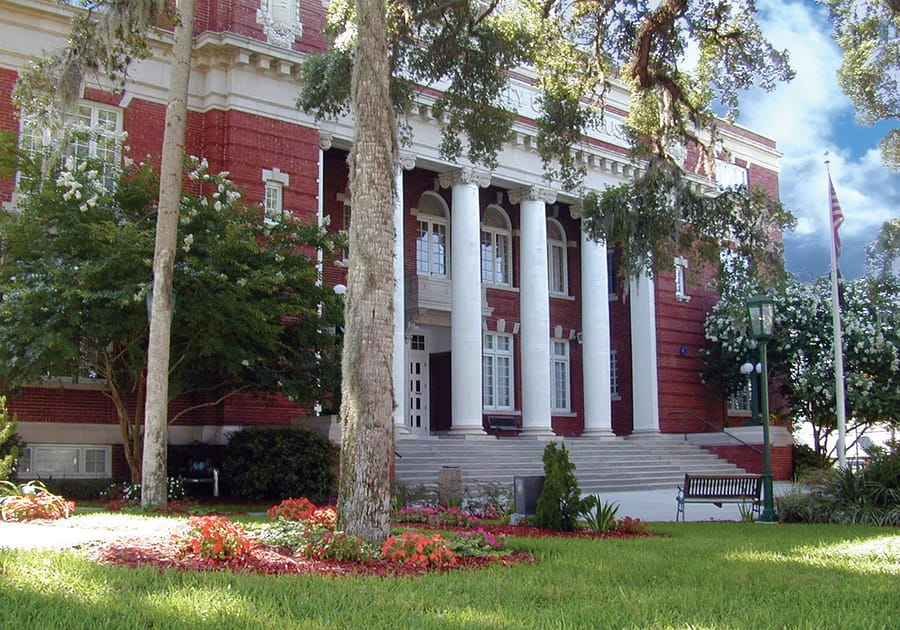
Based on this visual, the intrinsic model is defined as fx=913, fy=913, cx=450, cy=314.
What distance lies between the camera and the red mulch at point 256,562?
7629 millimetres

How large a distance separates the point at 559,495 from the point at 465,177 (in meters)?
15.8

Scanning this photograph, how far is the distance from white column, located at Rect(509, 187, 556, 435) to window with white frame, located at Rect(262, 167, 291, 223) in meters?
8.57

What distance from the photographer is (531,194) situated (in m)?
28.5

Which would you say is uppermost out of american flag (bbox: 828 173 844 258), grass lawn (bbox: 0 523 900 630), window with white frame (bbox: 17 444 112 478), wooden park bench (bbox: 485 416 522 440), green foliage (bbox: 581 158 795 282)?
american flag (bbox: 828 173 844 258)

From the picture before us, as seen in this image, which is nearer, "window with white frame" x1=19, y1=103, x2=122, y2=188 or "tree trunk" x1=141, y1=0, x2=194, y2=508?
"tree trunk" x1=141, y1=0, x2=194, y2=508

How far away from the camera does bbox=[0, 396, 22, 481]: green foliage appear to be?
15.3 metres

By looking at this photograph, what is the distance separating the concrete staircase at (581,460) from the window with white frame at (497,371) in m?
3.58

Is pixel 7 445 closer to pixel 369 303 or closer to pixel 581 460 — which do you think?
pixel 369 303

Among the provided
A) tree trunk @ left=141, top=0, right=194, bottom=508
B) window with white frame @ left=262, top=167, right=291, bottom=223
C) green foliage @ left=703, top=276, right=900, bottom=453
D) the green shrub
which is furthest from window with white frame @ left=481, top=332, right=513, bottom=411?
tree trunk @ left=141, top=0, right=194, bottom=508

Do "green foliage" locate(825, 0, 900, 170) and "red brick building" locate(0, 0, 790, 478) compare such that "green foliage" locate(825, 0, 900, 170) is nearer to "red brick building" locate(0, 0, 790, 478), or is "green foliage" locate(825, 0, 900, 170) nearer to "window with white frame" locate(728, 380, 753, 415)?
"red brick building" locate(0, 0, 790, 478)

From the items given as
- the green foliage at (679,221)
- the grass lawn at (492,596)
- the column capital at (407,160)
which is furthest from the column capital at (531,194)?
the grass lawn at (492,596)

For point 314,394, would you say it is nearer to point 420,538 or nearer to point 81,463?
point 81,463

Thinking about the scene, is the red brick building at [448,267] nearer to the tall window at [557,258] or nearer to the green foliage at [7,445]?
the tall window at [557,258]

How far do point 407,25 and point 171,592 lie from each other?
12.2m
